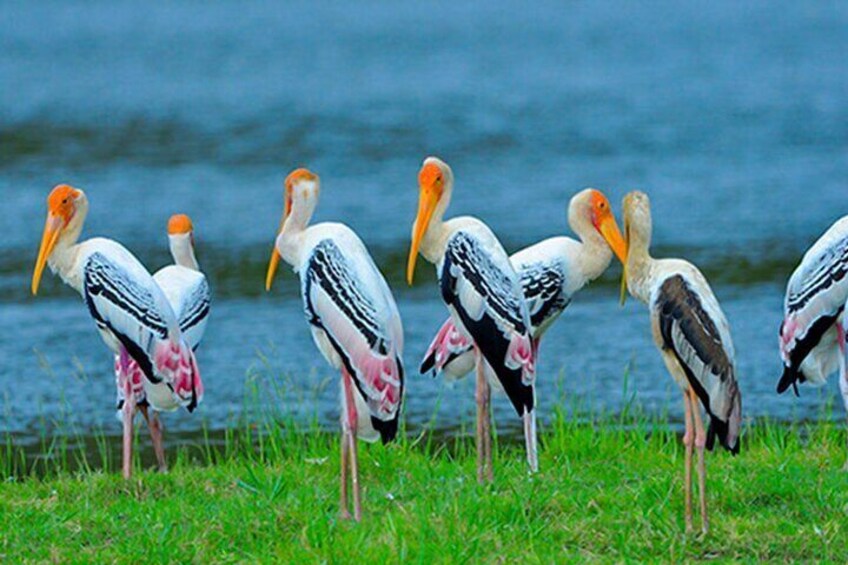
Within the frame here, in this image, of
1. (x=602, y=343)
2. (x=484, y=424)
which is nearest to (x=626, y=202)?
(x=484, y=424)

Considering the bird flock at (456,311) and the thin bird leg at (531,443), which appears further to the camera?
the thin bird leg at (531,443)

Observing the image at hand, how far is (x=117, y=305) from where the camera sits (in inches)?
314

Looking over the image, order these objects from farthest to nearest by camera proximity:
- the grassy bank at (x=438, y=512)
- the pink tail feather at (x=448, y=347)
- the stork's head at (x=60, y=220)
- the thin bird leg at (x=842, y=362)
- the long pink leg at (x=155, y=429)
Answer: the long pink leg at (x=155, y=429) < the stork's head at (x=60, y=220) < the pink tail feather at (x=448, y=347) < the thin bird leg at (x=842, y=362) < the grassy bank at (x=438, y=512)

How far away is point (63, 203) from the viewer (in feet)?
28.0

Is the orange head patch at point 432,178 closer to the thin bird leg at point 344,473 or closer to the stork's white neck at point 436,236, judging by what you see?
the stork's white neck at point 436,236

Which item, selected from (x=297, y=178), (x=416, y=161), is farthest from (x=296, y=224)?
(x=416, y=161)

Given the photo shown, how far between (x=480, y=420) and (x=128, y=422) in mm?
1531

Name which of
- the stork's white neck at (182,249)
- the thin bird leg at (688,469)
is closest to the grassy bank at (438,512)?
the thin bird leg at (688,469)

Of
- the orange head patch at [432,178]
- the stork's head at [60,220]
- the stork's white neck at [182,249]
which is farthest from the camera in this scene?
the stork's white neck at [182,249]

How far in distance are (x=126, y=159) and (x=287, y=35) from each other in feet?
73.3

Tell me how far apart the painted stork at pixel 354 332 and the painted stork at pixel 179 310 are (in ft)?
4.67

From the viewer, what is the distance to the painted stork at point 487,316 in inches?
293

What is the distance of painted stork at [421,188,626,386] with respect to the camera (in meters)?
8.24

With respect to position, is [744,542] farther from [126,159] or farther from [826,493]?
[126,159]
